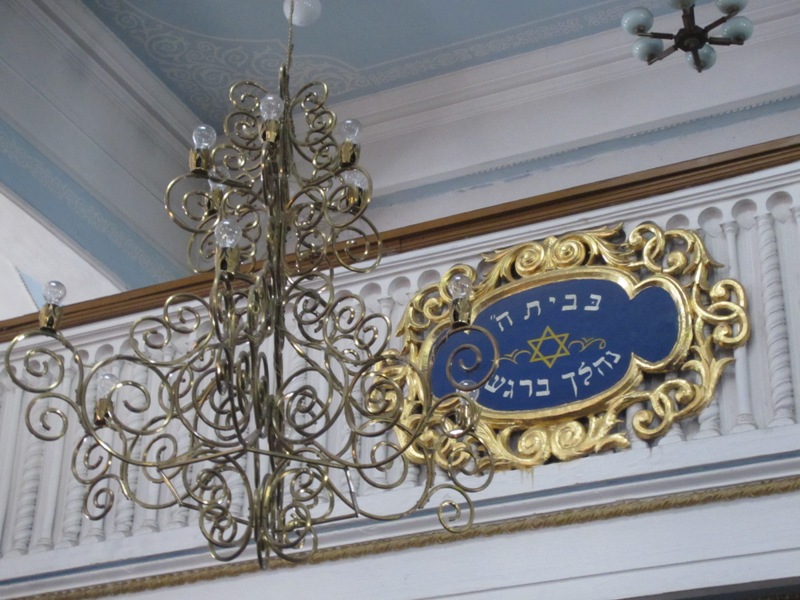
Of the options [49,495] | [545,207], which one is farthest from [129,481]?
[545,207]

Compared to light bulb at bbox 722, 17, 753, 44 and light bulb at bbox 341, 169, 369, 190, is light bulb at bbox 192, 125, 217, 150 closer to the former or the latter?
light bulb at bbox 341, 169, 369, 190

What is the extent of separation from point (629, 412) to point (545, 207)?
101 cm

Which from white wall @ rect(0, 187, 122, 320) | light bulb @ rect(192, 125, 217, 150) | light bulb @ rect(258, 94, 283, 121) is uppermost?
white wall @ rect(0, 187, 122, 320)

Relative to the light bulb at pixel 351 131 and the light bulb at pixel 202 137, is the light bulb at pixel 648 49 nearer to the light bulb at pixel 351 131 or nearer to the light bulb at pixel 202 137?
the light bulb at pixel 351 131

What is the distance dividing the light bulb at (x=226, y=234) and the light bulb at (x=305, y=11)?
169 inches

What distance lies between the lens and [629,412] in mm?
5207

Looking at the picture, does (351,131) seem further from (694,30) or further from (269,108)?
(694,30)

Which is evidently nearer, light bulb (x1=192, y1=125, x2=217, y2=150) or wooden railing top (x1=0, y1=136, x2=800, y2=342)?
light bulb (x1=192, y1=125, x2=217, y2=150)

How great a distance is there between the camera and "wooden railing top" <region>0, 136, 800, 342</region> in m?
5.45

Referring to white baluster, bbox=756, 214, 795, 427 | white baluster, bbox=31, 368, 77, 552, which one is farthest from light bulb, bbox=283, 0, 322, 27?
white baluster, bbox=756, 214, 795, 427

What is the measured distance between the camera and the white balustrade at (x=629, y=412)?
502 centimetres

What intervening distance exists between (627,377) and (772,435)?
0.60m

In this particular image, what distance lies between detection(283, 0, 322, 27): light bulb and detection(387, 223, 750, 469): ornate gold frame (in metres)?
2.76

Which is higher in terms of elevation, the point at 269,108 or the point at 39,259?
the point at 39,259
